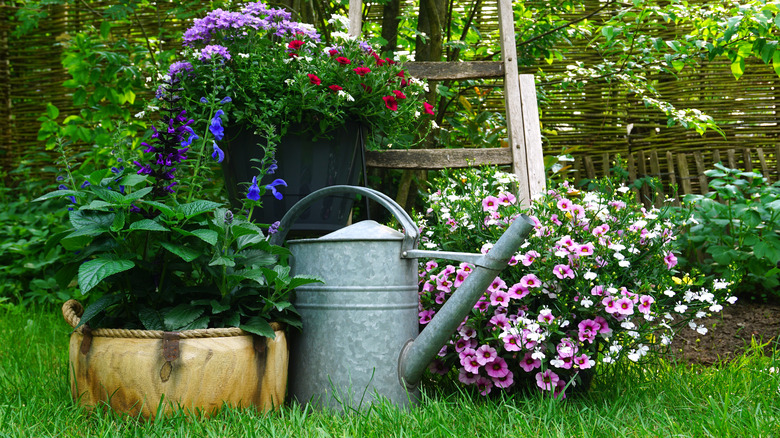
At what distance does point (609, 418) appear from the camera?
1.38 metres

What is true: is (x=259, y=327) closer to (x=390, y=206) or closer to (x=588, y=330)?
(x=390, y=206)

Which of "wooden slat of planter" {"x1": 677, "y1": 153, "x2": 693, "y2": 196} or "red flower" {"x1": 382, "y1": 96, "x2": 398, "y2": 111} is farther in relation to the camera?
"wooden slat of planter" {"x1": 677, "y1": 153, "x2": 693, "y2": 196}

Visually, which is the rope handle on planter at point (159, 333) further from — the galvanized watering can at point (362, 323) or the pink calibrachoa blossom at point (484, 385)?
the pink calibrachoa blossom at point (484, 385)

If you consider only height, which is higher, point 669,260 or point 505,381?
point 669,260

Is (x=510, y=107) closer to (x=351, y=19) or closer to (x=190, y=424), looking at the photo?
(x=351, y=19)

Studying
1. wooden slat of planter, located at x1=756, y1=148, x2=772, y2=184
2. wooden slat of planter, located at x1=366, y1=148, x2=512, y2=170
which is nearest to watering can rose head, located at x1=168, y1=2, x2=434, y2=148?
wooden slat of planter, located at x1=366, y1=148, x2=512, y2=170

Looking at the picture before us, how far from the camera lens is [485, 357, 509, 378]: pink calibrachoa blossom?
1.52 m

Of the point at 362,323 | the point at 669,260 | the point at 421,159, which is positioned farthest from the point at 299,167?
the point at 669,260

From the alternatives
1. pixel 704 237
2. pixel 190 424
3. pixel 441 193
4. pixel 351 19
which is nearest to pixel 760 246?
pixel 704 237

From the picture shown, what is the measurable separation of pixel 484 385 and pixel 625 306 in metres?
0.38

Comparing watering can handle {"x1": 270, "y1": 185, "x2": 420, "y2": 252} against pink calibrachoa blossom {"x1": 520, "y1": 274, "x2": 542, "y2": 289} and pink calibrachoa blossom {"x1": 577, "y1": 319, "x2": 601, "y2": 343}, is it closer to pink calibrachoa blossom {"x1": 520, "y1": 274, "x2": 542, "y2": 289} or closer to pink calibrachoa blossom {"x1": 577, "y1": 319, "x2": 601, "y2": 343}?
pink calibrachoa blossom {"x1": 520, "y1": 274, "x2": 542, "y2": 289}

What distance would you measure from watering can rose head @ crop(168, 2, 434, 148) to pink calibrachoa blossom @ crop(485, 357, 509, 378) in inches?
31.8

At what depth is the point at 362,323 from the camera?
1.49m

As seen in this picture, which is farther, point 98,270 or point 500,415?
point 500,415
